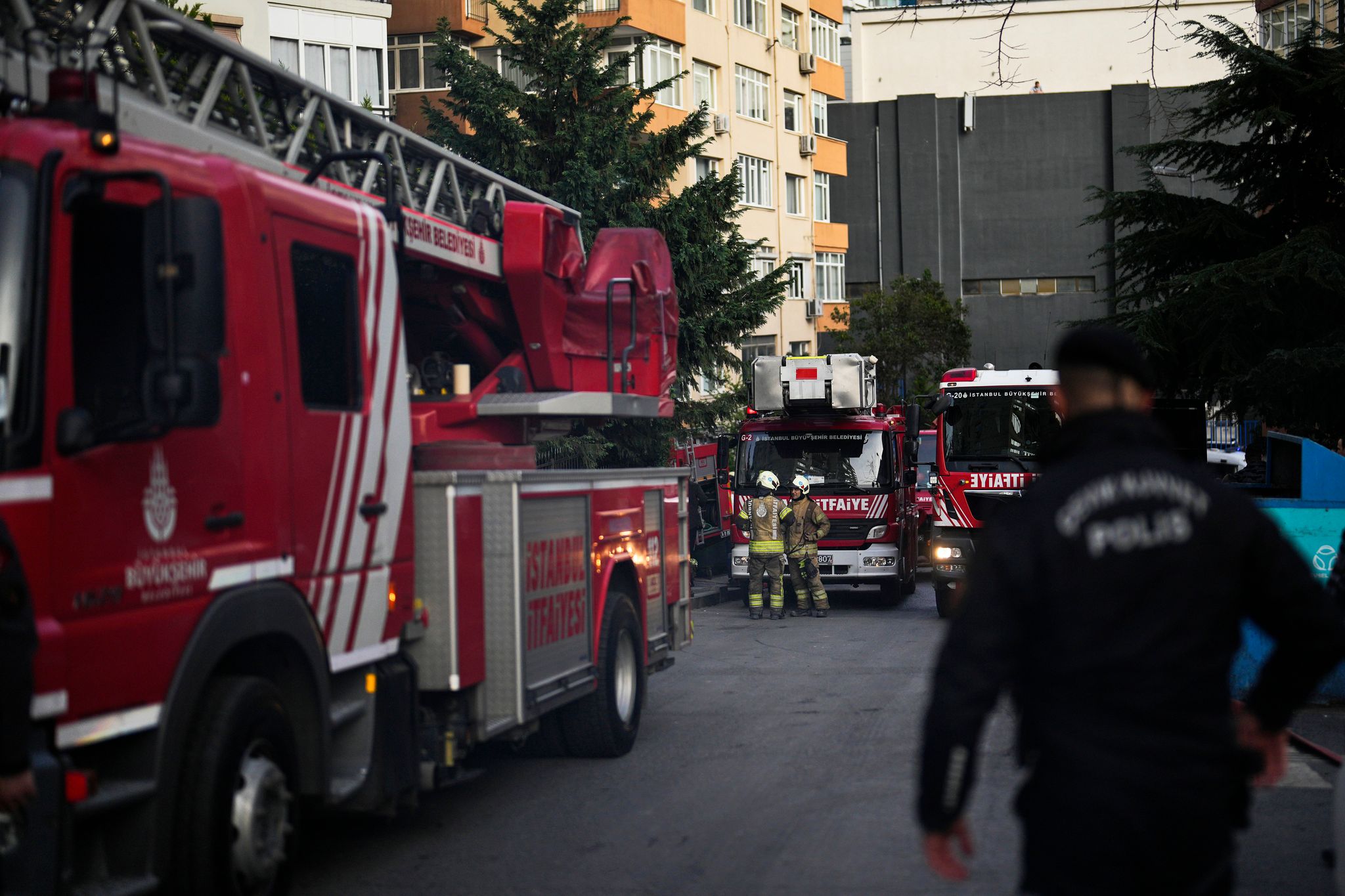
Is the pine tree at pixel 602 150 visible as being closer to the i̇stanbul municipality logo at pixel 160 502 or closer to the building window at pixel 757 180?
the i̇stanbul municipality logo at pixel 160 502

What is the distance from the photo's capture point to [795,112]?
48.1 metres

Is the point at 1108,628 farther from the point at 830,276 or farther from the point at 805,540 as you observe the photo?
the point at 830,276

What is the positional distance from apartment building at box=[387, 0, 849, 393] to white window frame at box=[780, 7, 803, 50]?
5 centimetres

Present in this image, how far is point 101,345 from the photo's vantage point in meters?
4.52

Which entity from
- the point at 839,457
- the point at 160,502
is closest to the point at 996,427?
the point at 839,457

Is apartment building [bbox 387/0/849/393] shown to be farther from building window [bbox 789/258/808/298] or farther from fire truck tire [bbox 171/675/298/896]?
fire truck tire [bbox 171/675/298/896]

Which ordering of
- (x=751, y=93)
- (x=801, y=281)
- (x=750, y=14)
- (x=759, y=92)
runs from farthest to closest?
(x=801, y=281) < (x=759, y=92) < (x=751, y=93) < (x=750, y=14)

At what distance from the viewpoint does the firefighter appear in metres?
18.3

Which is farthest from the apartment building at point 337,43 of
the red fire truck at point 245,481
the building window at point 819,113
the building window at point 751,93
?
the building window at point 819,113

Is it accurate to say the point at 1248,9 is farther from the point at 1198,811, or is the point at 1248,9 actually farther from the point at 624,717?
the point at 1198,811

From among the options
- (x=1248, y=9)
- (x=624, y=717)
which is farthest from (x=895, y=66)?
(x=624, y=717)

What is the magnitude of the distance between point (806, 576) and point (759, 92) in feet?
96.4

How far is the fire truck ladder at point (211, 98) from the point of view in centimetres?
546

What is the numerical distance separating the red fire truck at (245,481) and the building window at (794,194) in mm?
39200
